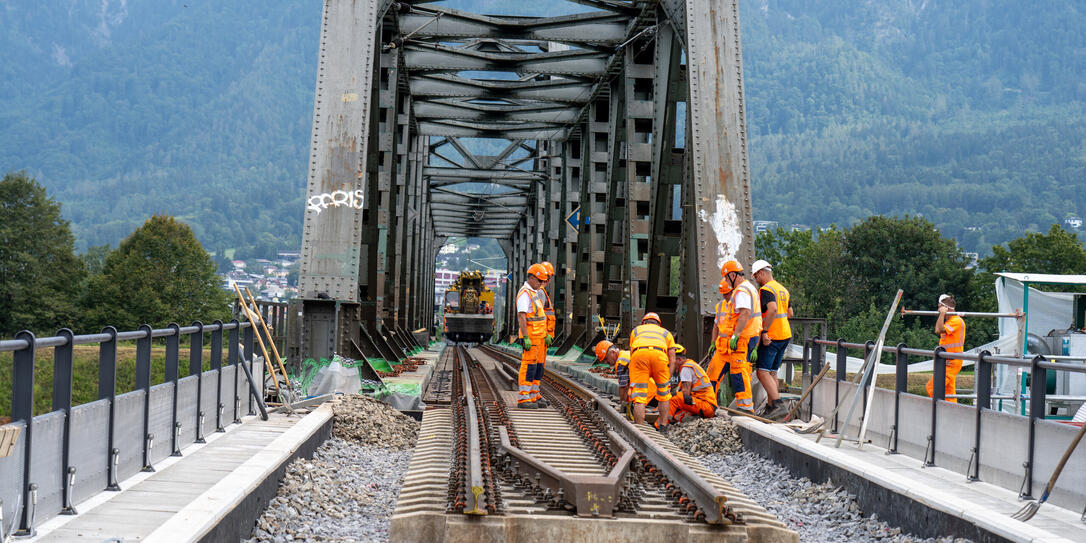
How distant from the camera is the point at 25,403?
5152 millimetres

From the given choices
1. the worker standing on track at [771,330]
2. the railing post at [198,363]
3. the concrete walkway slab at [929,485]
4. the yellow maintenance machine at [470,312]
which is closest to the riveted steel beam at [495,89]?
the worker standing on track at [771,330]

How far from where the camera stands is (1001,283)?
1703 centimetres

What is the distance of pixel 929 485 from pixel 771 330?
160 inches

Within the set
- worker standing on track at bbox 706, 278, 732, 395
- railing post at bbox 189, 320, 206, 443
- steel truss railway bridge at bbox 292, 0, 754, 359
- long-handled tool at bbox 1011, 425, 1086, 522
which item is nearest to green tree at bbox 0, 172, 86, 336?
steel truss railway bridge at bbox 292, 0, 754, 359

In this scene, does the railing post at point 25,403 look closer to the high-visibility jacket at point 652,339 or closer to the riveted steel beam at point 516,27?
the high-visibility jacket at point 652,339

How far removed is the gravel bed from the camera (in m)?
7.00

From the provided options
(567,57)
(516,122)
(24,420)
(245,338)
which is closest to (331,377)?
(245,338)

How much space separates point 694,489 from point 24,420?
4.24 m

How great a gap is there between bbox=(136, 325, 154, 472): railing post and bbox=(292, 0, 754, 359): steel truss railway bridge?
6.33 metres

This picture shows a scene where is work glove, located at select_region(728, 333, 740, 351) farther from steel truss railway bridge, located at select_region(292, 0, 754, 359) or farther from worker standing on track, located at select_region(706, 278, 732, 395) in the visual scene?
steel truss railway bridge, located at select_region(292, 0, 754, 359)

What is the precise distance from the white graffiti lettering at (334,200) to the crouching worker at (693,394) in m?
5.04

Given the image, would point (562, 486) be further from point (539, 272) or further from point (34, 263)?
point (34, 263)

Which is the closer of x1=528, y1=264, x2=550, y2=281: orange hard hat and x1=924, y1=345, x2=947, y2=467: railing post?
x1=924, y1=345, x2=947, y2=467: railing post

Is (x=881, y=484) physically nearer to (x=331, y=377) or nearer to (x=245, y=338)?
(x=245, y=338)
